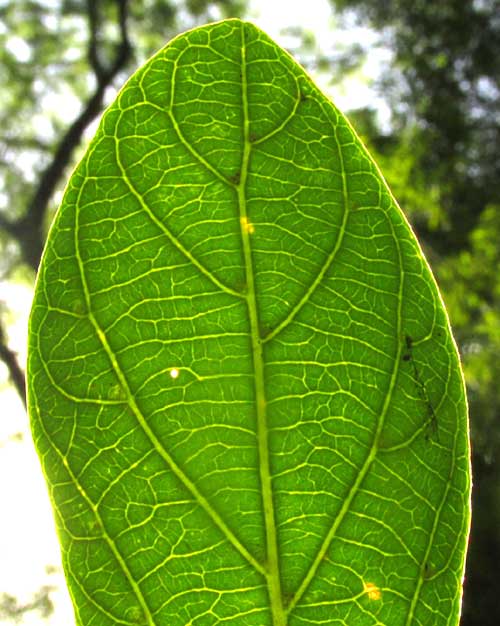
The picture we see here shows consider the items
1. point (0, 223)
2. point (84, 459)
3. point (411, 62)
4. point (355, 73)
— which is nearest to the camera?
point (84, 459)

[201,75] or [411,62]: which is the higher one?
[411,62]

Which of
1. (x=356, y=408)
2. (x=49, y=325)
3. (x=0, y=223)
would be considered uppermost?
(x=0, y=223)

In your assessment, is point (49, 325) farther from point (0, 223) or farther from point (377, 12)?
point (377, 12)

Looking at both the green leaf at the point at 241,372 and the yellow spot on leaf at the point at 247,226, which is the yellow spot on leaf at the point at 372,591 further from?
the yellow spot on leaf at the point at 247,226

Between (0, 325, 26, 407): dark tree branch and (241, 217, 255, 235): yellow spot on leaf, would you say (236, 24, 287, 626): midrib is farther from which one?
(0, 325, 26, 407): dark tree branch

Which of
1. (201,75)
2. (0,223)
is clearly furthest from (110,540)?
(0,223)

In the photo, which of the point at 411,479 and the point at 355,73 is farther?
the point at 355,73

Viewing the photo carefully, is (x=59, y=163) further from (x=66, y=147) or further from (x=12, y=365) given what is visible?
(x=12, y=365)

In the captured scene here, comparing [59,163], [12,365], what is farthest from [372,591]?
[59,163]
